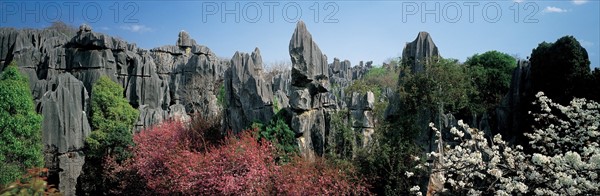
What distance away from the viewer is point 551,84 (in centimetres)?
1464

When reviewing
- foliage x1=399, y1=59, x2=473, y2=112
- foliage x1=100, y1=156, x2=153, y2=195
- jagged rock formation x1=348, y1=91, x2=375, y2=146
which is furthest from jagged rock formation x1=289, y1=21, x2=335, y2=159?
foliage x1=100, y1=156, x2=153, y2=195

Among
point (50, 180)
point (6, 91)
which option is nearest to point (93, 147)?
point (50, 180)

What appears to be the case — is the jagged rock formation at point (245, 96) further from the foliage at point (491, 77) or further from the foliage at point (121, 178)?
the foliage at point (491, 77)

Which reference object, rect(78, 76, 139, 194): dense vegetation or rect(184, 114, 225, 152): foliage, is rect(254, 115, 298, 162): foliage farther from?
rect(78, 76, 139, 194): dense vegetation

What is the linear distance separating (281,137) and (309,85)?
2.01 metres

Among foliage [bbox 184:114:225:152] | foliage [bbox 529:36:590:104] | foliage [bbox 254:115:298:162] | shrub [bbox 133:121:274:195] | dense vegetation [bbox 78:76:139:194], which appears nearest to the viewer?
shrub [bbox 133:121:274:195]

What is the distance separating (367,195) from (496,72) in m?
17.4

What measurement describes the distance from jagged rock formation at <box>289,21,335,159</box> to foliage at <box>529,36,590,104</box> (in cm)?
854

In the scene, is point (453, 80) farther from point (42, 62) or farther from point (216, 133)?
point (42, 62)

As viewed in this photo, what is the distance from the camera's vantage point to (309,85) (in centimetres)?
1336

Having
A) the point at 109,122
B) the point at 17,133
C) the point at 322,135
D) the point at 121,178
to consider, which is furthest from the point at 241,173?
the point at 109,122

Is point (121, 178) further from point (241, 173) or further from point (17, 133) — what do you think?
point (241, 173)

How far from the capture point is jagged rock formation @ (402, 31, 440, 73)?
1190cm

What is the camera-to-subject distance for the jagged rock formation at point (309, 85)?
13070mm
